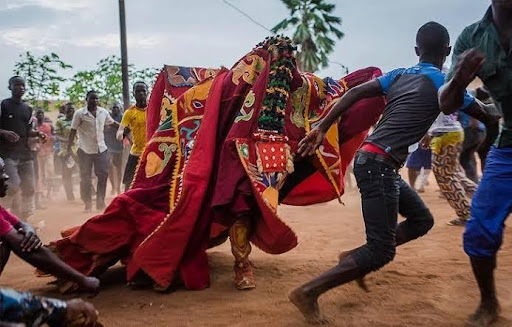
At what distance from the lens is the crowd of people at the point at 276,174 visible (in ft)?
9.96

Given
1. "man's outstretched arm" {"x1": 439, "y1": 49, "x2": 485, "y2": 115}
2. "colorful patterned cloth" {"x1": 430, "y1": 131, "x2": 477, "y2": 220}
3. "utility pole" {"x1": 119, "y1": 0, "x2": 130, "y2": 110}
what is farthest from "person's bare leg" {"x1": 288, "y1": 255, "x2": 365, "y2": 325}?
"utility pole" {"x1": 119, "y1": 0, "x2": 130, "y2": 110}

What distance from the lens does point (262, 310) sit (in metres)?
3.69

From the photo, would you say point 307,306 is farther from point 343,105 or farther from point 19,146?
point 19,146

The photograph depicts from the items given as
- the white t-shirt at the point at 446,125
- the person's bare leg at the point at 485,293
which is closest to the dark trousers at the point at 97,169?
the white t-shirt at the point at 446,125

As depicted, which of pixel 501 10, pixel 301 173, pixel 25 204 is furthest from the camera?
pixel 25 204

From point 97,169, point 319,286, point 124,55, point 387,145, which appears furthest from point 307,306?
point 124,55

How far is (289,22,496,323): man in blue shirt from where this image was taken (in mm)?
3260

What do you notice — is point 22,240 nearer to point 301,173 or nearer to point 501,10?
point 301,173

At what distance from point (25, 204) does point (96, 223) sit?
3952 mm

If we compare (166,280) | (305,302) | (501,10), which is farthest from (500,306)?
(166,280)

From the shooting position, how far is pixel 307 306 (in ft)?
10.9

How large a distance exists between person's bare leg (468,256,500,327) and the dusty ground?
0.08 m

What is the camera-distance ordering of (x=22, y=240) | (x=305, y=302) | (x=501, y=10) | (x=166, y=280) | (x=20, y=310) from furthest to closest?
(x=166, y=280)
(x=22, y=240)
(x=305, y=302)
(x=501, y=10)
(x=20, y=310)

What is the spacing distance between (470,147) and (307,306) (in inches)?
194
